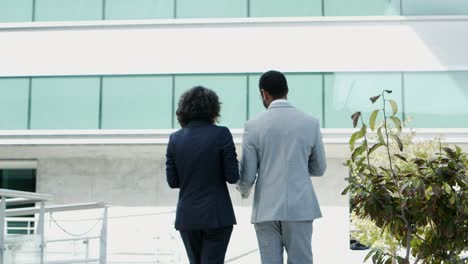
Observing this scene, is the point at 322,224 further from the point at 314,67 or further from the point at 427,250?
the point at 427,250

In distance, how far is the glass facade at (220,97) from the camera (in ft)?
61.4

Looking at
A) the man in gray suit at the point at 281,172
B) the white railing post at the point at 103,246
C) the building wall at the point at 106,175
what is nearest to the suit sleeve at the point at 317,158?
the man in gray suit at the point at 281,172

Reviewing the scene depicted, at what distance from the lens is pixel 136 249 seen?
788 inches

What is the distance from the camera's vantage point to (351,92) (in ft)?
61.9

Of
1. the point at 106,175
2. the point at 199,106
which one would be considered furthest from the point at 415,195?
the point at 106,175

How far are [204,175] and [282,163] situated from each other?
0.52 m

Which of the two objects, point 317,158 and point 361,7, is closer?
point 317,158

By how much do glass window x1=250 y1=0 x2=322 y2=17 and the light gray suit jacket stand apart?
14.6 metres

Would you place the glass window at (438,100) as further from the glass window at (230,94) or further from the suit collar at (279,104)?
the suit collar at (279,104)

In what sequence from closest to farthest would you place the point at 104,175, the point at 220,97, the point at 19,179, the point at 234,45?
the point at 220,97 < the point at 234,45 < the point at 104,175 < the point at 19,179

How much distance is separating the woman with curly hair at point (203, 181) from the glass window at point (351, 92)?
525 inches

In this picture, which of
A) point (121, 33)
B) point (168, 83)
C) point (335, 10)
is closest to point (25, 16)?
point (121, 33)

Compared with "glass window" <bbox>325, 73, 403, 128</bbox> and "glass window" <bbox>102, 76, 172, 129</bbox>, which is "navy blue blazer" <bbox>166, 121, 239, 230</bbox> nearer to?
"glass window" <bbox>325, 73, 403, 128</bbox>

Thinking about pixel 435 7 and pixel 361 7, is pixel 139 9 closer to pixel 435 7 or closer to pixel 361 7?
pixel 361 7
